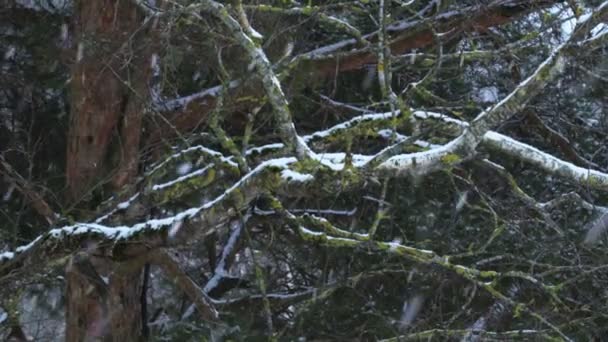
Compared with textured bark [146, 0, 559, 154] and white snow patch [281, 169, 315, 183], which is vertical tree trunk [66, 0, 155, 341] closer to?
textured bark [146, 0, 559, 154]

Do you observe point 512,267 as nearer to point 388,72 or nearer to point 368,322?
point 368,322

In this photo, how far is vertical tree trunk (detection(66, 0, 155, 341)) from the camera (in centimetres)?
668

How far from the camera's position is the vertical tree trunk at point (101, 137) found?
6.68 metres

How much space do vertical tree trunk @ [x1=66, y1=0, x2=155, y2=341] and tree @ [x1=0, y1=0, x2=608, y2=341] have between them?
0.02 m

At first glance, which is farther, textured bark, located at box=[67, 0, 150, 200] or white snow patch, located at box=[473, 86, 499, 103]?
white snow patch, located at box=[473, 86, 499, 103]

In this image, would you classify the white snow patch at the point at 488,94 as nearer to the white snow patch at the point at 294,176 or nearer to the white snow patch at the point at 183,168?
the white snow patch at the point at 183,168

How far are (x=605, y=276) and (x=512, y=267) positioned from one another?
2.62 feet

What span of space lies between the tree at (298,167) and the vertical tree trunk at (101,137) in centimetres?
2

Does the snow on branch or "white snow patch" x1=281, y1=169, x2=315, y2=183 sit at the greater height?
the snow on branch

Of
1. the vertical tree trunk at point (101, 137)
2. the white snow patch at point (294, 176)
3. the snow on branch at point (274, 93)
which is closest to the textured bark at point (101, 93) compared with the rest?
the vertical tree trunk at point (101, 137)

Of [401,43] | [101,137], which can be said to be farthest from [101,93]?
[401,43]

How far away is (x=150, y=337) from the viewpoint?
280 inches

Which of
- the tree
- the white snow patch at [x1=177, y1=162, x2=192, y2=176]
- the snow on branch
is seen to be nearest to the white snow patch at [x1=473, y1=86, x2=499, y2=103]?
the tree

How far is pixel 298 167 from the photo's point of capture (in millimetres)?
4262
